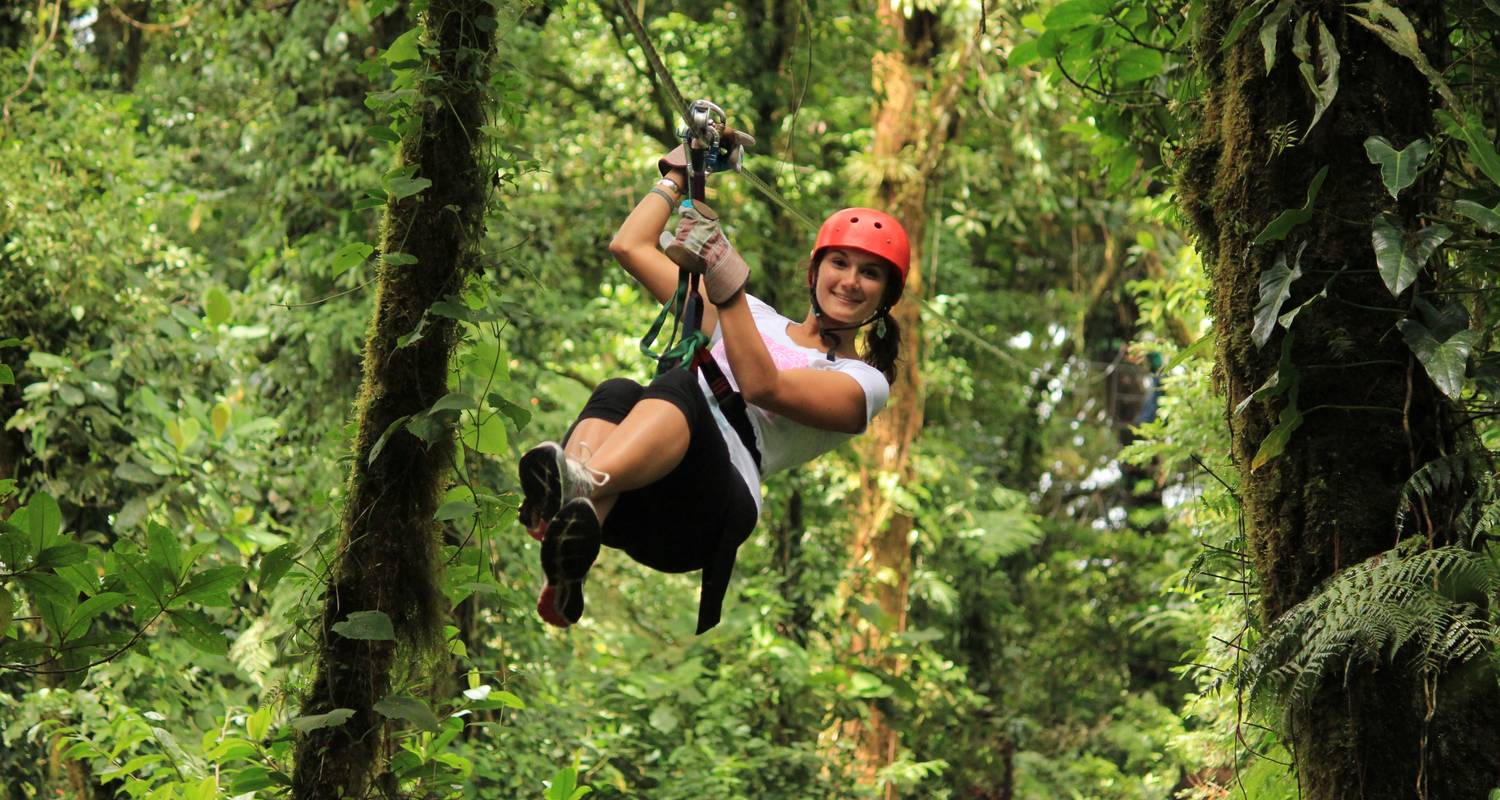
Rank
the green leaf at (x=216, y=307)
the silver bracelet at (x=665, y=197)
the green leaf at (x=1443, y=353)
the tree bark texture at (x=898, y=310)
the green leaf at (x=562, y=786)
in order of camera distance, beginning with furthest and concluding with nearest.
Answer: the tree bark texture at (x=898, y=310)
the green leaf at (x=216, y=307)
the green leaf at (x=562, y=786)
the silver bracelet at (x=665, y=197)
the green leaf at (x=1443, y=353)

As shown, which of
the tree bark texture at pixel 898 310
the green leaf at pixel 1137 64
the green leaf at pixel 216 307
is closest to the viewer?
the green leaf at pixel 1137 64

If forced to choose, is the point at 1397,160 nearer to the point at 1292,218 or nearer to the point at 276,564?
the point at 1292,218

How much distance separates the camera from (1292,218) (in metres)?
2.58

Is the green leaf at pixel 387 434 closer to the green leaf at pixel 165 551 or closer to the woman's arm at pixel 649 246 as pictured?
the green leaf at pixel 165 551

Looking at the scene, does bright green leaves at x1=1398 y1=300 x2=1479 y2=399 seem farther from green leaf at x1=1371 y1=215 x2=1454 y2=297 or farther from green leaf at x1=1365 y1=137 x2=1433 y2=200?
green leaf at x1=1365 y1=137 x2=1433 y2=200

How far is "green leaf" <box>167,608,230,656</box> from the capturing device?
2.94 meters

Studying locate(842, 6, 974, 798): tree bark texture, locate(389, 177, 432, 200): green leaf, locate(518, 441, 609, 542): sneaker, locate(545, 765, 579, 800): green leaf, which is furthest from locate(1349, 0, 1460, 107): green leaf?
locate(842, 6, 974, 798): tree bark texture

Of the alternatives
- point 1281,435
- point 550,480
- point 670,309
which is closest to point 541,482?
point 550,480

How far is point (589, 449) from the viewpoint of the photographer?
2857mm

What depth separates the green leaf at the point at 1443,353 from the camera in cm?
237

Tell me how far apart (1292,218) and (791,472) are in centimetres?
601

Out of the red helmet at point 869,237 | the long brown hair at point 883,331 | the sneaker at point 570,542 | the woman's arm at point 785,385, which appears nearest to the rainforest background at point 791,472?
the long brown hair at point 883,331

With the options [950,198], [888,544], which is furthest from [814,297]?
[950,198]

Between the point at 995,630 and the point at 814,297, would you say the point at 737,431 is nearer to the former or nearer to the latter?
the point at 814,297
